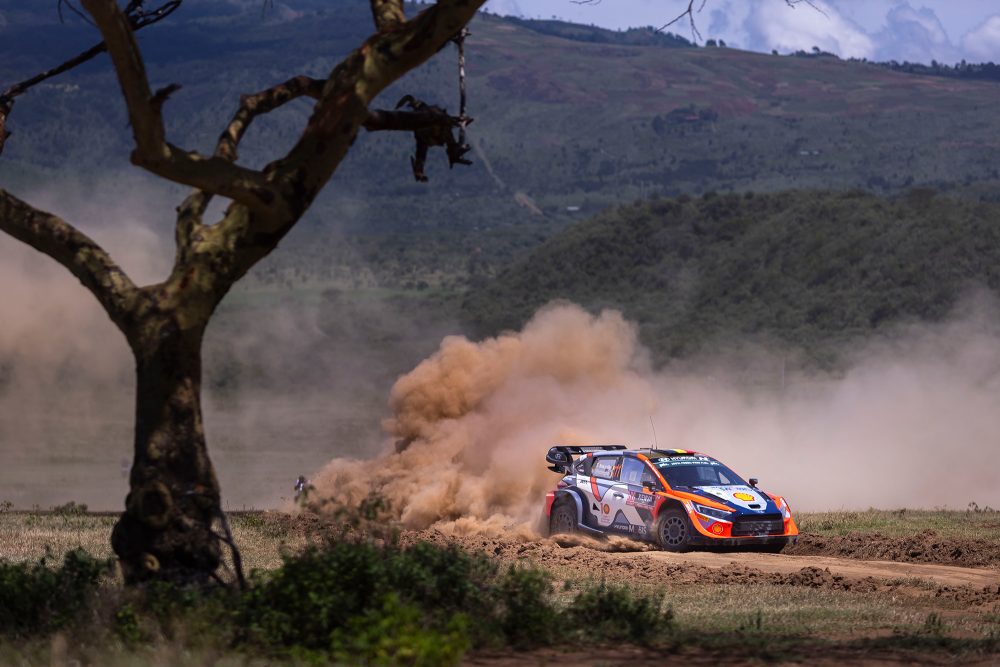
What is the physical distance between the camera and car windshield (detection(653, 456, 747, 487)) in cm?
2122

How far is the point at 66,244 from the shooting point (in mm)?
12203

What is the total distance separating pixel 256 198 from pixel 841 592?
8325mm

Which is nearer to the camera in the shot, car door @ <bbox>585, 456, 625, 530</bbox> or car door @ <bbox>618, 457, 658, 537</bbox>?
car door @ <bbox>618, 457, 658, 537</bbox>

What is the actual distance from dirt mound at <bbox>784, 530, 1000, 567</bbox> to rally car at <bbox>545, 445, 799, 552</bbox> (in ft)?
2.29

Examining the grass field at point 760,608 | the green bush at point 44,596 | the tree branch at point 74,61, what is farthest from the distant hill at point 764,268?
the green bush at point 44,596

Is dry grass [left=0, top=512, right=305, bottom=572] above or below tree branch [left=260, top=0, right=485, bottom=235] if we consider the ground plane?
below

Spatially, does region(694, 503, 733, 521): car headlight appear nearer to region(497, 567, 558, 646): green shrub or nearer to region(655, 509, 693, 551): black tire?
region(655, 509, 693, 551): black tire

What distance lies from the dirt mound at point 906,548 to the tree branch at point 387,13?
1087 centimetres

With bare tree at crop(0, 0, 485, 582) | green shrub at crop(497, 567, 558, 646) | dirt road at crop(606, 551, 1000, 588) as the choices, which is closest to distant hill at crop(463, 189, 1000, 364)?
dirt road at crop(606, 551, 1000, 588)

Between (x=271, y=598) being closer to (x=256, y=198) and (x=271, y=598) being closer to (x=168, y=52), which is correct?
(x=256, y=198)

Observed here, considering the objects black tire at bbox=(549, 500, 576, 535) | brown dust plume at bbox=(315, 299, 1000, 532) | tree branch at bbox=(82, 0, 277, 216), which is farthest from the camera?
brown dust plume at bbox=(315, 299, 1000, 532)

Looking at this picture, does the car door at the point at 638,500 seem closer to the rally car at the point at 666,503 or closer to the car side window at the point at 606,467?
the rally car at the point at 666,503

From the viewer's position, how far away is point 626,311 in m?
69.6

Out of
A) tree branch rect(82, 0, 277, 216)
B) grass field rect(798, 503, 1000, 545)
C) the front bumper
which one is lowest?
the front bumper
